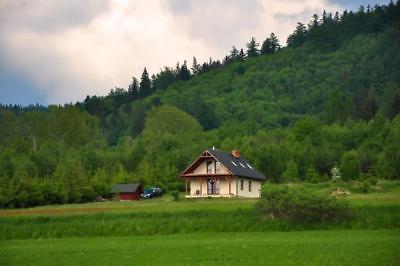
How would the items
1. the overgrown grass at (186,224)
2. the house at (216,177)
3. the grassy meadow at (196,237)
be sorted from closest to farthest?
the grassy meadow at (196,237)
the overgrown grass at (186,224)
the house at (216,177)

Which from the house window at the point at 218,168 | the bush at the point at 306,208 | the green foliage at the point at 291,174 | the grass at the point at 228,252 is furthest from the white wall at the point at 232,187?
the grass at the point at 228,252

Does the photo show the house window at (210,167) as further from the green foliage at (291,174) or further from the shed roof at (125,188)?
the green foliage at (291,174)

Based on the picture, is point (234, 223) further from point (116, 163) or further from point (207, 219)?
point (116, 163)

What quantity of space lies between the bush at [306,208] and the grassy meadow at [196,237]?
0.58 m

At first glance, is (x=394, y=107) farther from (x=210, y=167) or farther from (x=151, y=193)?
(x=151, y=193)

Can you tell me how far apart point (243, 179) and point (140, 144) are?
39221 millimetres

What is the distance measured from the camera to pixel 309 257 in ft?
82.6

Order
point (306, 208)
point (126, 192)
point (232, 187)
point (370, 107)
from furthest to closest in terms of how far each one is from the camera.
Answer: point (370, 107), point (126, 192), point (232, 187), point (306, 208)

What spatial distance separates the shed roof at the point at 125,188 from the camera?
8218 centimetres

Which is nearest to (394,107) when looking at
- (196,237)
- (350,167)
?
(350,167)

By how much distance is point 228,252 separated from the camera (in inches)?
1104

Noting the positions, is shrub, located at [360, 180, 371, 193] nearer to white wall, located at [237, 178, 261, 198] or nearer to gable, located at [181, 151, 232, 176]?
white wall, located at [237, 178, 261, 198]

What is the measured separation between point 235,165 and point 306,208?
33.6 m

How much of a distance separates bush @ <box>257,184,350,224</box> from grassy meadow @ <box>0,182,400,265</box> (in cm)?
58
